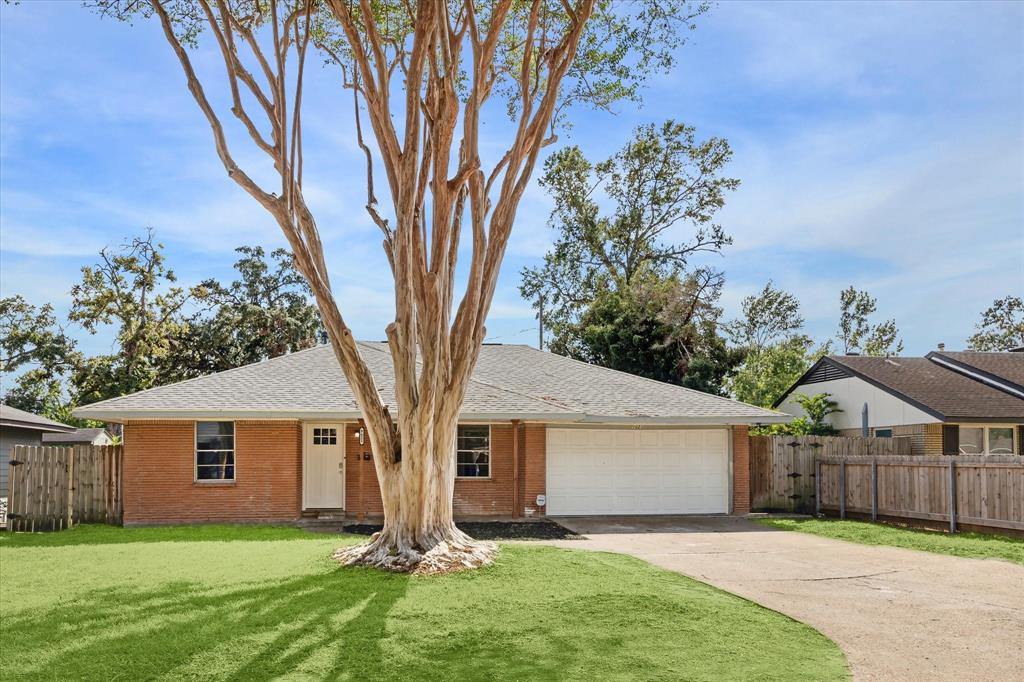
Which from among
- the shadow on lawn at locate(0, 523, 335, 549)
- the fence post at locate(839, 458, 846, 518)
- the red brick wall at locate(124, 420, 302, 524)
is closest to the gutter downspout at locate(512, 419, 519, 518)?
the red brick wall at locate(124, 420, 302, 524)

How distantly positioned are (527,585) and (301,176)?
607 cm

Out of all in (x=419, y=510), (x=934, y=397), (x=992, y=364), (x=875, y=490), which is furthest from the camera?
(x=992, y=364)

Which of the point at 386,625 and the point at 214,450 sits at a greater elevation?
the point at 214,450

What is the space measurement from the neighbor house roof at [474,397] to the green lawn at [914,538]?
95.5 inches

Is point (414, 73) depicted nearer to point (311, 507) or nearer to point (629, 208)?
point (311, 507)

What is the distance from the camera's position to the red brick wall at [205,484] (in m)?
17.6

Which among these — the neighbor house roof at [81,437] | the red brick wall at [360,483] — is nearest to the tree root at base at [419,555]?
the red brick wall at [360,483]

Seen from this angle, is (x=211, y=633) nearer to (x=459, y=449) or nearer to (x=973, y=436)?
(x=459, y=449)

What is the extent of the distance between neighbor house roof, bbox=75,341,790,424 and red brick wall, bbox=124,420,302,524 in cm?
66

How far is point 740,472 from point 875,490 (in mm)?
2830

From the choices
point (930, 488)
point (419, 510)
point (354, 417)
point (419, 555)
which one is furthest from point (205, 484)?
point (930, 488)

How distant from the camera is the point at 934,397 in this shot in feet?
75.0

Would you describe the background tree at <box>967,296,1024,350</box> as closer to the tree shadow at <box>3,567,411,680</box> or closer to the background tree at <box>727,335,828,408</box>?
the background tree at <box>727,335,828,408</box>

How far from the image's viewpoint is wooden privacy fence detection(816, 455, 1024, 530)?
1555 centimetres
